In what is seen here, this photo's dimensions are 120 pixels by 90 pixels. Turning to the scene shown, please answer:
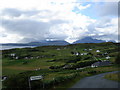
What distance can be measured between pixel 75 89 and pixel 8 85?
474 inches

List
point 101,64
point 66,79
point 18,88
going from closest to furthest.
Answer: point 18,88 < point 66,79 < point 101,64

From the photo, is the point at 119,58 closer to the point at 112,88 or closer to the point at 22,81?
the point at 112,88

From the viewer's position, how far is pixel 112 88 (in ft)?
73.6

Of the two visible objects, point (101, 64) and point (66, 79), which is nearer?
point (66, 79)

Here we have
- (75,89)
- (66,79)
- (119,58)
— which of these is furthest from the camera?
(119,58)

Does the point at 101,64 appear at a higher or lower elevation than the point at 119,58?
lower

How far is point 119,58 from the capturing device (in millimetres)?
37969

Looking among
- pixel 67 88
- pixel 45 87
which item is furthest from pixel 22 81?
pixel 67 88

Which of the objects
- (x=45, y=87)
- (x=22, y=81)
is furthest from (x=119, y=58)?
(x=22, y=81)

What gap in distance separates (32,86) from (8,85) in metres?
4.60

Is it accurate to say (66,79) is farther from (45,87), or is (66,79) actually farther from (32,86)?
(32,86)

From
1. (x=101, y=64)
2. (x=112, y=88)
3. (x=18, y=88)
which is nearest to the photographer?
(x=112, y=88)

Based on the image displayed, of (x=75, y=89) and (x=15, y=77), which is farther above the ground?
(x=15, y=77)

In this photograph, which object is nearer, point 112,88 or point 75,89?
point 112,88
